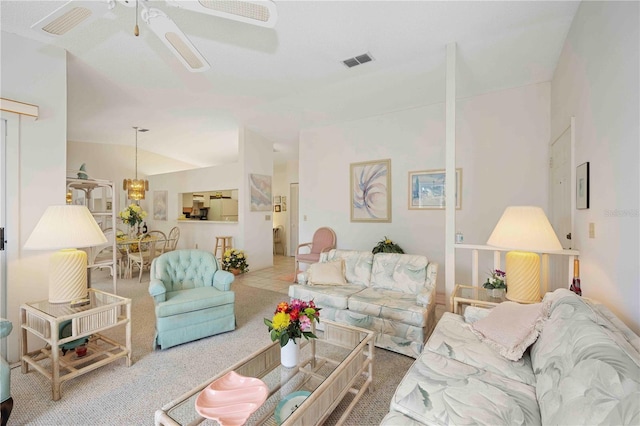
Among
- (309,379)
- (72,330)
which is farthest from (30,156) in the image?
(309,379)

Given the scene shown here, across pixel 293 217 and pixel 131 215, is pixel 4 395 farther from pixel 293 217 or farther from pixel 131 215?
pixel 293 217

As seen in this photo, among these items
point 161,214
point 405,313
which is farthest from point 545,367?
point 161,214

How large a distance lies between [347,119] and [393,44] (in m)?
2.21

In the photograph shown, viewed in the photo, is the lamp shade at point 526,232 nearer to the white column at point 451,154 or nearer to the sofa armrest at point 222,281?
the white column at point 451,154

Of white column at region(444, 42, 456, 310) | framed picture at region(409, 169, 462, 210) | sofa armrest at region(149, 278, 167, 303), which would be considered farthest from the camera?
framed picture at region(409, 169, 462, 210)

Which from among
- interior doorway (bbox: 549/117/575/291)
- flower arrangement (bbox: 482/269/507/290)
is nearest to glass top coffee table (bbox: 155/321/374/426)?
flower arrangement (bbox: 482/269/507/290)

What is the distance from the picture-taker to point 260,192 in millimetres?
5875

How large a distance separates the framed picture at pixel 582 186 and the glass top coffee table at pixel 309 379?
190 cm

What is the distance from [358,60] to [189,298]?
3016mm

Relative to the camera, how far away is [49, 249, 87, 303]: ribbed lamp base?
2.14m

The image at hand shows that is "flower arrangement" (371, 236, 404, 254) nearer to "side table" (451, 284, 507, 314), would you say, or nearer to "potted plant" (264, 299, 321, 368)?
"side table" (451, 284, 507, 314)

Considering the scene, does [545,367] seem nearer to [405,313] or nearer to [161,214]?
[405,313]

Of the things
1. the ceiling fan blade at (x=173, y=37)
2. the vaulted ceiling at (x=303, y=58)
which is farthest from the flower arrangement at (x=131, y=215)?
the ceiling fan blade at (x=173, y=37)

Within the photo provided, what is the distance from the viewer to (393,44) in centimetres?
276
